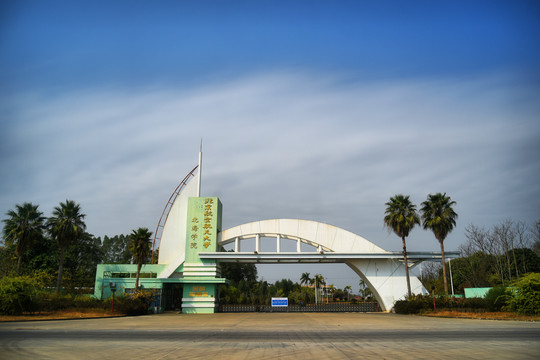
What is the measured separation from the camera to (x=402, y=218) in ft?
125

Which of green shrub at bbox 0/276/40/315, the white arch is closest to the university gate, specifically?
the white arch

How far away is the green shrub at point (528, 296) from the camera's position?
24.5 m

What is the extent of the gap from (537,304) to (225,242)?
96.3 ft

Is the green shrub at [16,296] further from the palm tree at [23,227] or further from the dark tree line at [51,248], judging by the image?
the palm tree at [23,227]

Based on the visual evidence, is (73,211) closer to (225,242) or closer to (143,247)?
(143,247)

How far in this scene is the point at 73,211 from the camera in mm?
42438

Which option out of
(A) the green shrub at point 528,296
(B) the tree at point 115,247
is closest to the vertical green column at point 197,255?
(A) the green shrub at point 528,296

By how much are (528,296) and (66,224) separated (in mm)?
42713

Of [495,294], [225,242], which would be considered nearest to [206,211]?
[225,242]

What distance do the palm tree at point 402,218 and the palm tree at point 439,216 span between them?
113cm

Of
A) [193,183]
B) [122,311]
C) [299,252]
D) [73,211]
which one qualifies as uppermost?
[193,183]

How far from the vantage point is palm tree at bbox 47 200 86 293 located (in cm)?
4147

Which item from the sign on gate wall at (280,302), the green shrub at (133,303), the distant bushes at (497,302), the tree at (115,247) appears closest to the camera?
the distant bushes at (497,302)

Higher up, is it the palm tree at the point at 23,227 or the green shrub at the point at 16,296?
the palm tree at the point at 23,227
